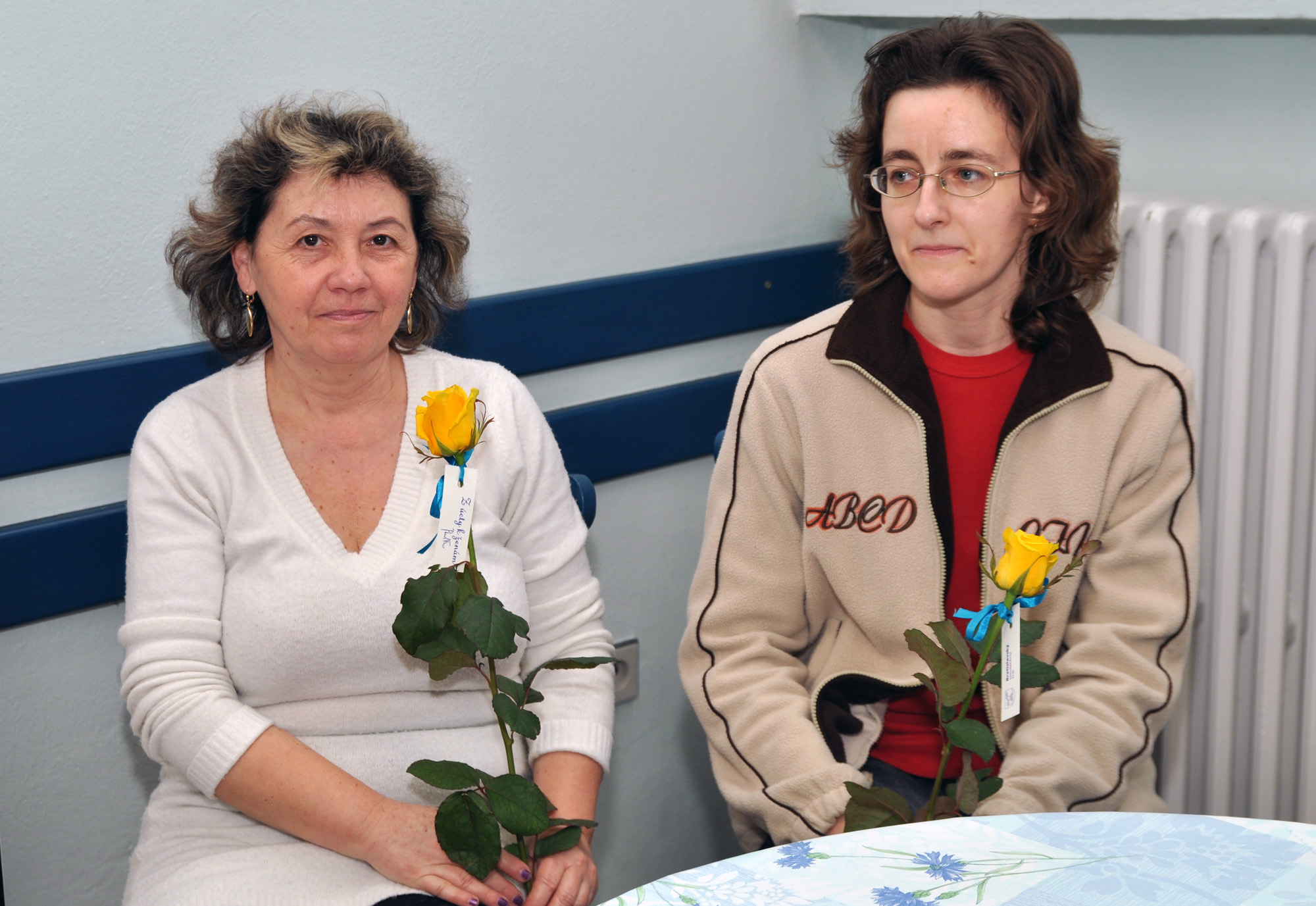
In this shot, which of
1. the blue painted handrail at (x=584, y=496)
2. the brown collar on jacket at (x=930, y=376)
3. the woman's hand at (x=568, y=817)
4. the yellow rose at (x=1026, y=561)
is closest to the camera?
the yellow rose at (x=1026, y=561)

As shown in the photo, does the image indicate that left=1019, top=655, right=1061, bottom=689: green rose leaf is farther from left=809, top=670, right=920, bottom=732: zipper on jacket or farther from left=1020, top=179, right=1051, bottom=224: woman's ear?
left=1020, top=179, right=1051, bottom=224: woman's ear

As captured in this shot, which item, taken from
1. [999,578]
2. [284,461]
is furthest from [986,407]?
[284,461]

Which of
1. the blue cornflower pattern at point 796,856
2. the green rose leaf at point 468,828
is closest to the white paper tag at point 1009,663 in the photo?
the blue cornflower pattern at point 796,856

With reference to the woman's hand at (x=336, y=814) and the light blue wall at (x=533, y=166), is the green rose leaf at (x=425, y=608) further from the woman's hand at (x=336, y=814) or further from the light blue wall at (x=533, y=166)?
the light blue wall at (x=533, y=166)

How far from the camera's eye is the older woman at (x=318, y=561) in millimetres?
1355

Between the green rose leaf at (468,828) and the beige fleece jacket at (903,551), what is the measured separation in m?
0.43

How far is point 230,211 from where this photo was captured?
4.75ft

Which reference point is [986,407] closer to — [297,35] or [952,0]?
[952,0]

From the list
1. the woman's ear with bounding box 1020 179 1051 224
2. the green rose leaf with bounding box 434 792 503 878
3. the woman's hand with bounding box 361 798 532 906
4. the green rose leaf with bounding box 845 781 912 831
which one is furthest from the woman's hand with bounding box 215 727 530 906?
the woman's ear with bounding box 1020 179 1051 224

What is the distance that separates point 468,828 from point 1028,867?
519 millimetres

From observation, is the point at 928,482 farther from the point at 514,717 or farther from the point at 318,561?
the point at 318,561

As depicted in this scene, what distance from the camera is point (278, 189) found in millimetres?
1439

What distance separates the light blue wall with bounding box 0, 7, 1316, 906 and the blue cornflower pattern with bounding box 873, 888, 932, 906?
115 centimetres

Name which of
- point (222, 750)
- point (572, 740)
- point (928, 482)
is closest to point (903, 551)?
point (928, 482)
